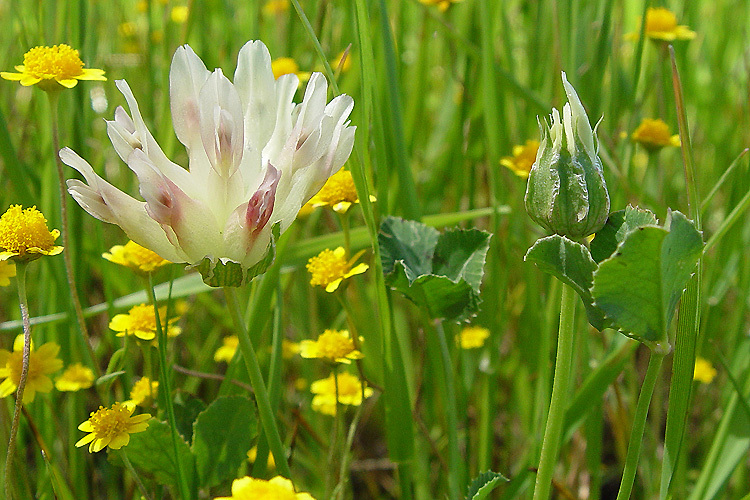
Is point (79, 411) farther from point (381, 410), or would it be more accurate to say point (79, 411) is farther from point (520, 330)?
point (520, 330)

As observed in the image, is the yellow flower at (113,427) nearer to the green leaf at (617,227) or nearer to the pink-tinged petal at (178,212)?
the pink-tinged petal at (178,212)

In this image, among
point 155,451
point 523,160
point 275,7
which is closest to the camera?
point 155,451

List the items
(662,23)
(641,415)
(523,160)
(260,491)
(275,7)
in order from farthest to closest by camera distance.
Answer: (275,7) < (662,23) < (523,160) < (641,415) < (260,491)

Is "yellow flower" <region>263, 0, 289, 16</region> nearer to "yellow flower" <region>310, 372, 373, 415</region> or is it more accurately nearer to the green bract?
"yellow flower" <region>310, 372, 373, 415</region>

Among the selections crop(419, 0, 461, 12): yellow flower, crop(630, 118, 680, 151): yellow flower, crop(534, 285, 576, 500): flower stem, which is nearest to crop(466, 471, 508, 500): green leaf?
crop(534, 285, 576, 500): flower stem

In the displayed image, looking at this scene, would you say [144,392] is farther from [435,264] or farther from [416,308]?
[416,308]

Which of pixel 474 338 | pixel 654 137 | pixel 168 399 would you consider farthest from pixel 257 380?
pixel 654 137

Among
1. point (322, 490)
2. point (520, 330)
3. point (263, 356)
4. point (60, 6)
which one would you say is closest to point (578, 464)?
point (520, 330)

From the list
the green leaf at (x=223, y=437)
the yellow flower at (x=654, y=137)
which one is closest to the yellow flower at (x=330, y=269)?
the green leaf at (x=223, y=437)
